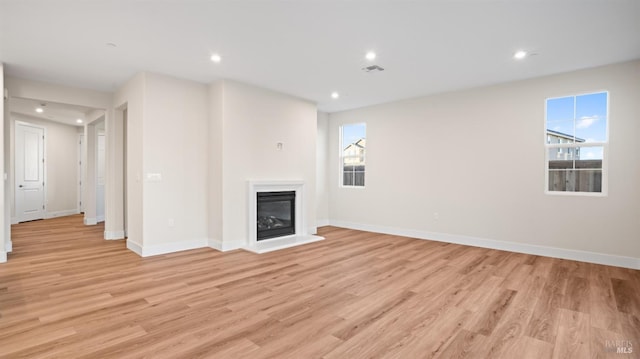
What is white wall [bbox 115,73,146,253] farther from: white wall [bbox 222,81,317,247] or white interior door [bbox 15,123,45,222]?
white interior door [bbox 15,123,45,222]

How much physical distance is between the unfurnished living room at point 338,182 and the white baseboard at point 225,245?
1.8 inches

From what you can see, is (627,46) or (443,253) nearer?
(627,46)

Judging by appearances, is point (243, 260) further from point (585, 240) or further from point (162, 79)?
point (585, 240)

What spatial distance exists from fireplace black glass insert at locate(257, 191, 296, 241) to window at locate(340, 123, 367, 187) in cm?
179

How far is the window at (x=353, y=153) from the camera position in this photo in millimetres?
6980

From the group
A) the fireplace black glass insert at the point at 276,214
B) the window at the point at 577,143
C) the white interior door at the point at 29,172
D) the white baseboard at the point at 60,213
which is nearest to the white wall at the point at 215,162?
the fireplace black glass insert at the point at 276,214

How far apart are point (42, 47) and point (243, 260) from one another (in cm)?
353

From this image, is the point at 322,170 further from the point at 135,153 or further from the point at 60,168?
the point at 60,168

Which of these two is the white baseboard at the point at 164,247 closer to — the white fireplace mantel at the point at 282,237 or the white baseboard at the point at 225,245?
the white baseboard at the point at 225,245

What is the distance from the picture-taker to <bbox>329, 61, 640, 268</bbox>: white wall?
411 cm

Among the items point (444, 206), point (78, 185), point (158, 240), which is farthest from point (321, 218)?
point (78, 185)

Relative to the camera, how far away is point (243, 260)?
4.29 meters

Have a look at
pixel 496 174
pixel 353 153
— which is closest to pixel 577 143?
pixel 496 174

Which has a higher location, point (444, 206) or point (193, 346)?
point (444, 206)
